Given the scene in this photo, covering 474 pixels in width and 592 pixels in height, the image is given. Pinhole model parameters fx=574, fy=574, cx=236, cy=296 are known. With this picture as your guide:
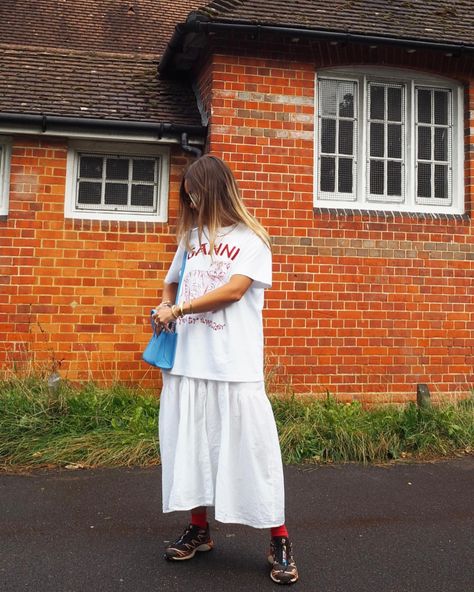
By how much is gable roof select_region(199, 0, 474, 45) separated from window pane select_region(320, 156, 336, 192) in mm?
1366

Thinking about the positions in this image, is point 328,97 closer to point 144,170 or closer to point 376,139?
point 376,139

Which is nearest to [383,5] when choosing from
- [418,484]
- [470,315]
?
[470,315]

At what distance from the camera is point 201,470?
267 centimetres

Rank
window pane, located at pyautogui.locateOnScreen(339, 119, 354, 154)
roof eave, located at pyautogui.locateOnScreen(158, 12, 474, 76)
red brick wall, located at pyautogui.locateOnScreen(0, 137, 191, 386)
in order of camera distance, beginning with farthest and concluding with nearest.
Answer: window pane, located at pyautogui.locateOnScreen(339, 119, 354, 154)
red brick wall, located at pyautogui.locateOnScreen(0, 137, 191, 386)
roof eave, located at pyautogui.locateOnScreen(158, 12, 474, 76)

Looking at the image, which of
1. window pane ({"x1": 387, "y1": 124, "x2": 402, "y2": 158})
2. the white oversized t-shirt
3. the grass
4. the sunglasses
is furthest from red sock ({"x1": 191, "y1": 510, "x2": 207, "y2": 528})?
window pane ({"x1": 387, "y1": 124, "x2": 402, "y2": 158})

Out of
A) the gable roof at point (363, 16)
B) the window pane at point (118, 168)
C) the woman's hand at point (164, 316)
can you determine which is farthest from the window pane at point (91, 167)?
the woman's hand at point (164, 316)

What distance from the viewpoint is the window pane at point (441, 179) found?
265 inches

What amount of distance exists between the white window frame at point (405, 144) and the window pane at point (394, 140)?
0.19ft

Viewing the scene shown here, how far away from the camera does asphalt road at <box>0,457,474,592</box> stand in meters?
2.70

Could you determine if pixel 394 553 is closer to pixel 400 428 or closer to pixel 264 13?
pixel 400 428

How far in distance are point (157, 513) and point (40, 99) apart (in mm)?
4856

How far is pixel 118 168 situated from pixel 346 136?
8.65 ft

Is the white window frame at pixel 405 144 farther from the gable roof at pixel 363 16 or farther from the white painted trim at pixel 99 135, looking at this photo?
the white painted trim at pixel 99 135

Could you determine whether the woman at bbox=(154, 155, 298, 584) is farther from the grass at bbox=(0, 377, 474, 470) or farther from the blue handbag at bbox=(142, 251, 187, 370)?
the grass at bbox=(0, 377, 474, 470)
